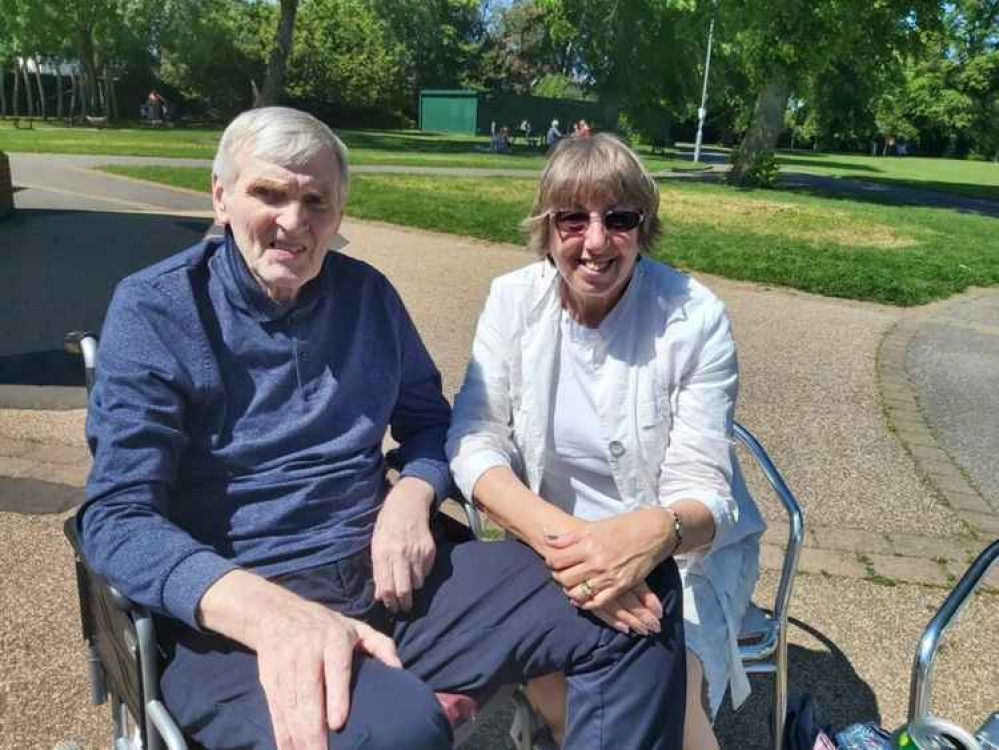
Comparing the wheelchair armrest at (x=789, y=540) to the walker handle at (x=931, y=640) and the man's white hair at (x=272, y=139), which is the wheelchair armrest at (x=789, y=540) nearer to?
the walker handle at (x=931, y=640)

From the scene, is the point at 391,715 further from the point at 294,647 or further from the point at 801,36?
the point at 801,36

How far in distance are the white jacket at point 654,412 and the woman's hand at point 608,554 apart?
19 cm

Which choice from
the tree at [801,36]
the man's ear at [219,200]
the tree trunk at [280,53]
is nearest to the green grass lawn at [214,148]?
the tree trunk at [280,53]

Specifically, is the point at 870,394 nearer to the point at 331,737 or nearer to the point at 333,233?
the point at 333,233

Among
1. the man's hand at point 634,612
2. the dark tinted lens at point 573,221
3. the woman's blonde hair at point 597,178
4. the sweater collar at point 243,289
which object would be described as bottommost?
the man's hand at point 634,612

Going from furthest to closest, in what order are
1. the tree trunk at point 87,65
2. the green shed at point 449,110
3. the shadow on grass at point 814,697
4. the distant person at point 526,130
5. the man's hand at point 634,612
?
the green shed at point 449,110 < the distant person at point 526,130 < the tree trunk at point 87,65 < the shadow on grass at point 814,697 < the man's hand at point 634,612

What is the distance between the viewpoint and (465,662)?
1.84 m

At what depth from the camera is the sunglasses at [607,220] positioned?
6.78 ft

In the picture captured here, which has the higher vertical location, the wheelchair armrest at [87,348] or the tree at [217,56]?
the tree at [217,56]

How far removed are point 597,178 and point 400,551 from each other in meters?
0.91

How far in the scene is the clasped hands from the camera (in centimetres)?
176

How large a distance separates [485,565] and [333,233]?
0.79 meters

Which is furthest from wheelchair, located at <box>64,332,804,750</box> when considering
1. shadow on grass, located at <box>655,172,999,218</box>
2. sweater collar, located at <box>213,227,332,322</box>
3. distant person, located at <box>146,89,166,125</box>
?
distant person, located at <box>146,89,166,125</box>

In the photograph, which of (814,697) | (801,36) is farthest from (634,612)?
(801,36)
